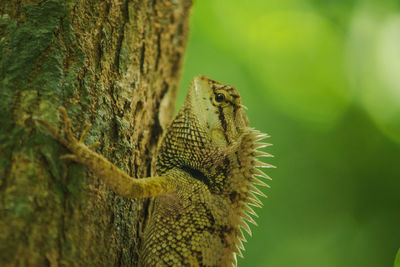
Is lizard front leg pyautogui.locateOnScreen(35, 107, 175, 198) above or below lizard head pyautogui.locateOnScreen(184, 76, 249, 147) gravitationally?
below

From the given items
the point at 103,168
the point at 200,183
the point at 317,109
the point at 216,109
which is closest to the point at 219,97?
the point at 216,109

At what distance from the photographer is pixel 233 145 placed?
3.45m

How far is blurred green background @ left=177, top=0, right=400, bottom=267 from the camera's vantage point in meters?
7.18

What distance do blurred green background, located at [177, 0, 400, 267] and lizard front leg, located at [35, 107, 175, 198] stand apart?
16.0 ft

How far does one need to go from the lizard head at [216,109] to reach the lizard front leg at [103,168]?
0.85 metres

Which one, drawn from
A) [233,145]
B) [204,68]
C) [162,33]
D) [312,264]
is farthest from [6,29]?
[312,264]

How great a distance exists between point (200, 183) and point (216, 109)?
2.72 ft

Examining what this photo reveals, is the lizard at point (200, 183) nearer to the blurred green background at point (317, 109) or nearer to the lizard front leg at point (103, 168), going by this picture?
the lizard front leg at point (103, 168)

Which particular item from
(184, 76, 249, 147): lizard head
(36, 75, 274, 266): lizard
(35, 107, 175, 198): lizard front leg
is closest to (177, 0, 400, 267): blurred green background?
(184, 76, 249, 147): lizard head

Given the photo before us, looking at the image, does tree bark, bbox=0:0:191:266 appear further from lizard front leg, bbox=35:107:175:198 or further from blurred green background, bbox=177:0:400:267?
blurred green background, bbox=177:0:400:267

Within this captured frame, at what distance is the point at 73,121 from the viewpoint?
2434mm

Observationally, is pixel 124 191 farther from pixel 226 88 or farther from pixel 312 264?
pixel 312 264

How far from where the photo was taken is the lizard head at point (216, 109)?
11.4 feet

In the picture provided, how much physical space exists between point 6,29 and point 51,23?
0.33m
